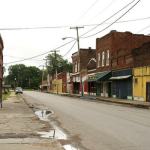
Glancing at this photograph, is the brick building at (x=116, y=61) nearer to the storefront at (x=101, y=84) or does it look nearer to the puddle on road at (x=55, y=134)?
the storefront at (x=101, y=84)

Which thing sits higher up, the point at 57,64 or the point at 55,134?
the point at 57,64

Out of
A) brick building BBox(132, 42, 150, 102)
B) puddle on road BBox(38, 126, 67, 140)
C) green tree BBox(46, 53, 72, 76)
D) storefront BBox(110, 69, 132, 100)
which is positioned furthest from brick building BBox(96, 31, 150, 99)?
green tree BBox(46, 53, 72, 76)

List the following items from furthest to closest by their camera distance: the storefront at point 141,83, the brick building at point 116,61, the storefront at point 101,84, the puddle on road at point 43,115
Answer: the storefront at point 101,84 → the brick building at point 116,61 → the storefront at point 141,83 → the puddle on road at point 43,115

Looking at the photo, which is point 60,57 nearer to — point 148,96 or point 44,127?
point 148,96

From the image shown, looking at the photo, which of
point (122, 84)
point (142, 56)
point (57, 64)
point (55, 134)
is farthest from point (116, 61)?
point (57, 64)

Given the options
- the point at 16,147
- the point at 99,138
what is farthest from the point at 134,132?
the point at 16,147

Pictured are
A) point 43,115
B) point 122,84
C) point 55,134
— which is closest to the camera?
point 55,134

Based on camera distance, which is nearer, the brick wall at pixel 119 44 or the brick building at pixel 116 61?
the brick building at pixel 116 61

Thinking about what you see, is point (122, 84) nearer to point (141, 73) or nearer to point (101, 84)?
point (141, 73)

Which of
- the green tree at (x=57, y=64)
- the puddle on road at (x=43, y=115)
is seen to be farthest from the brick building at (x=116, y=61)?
the green tree at (x=57, y=64)

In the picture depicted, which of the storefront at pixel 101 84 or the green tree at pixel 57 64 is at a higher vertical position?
the green tree at pixel 57 64

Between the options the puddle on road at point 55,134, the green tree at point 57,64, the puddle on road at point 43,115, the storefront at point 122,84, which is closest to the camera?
the puddle on road at point 55,134

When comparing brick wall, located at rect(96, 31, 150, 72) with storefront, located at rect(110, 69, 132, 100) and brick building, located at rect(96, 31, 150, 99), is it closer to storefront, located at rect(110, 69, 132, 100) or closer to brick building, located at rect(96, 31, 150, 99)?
brick building, located at rect(96, 31, 150, 99)

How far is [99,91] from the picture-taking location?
65625mm
